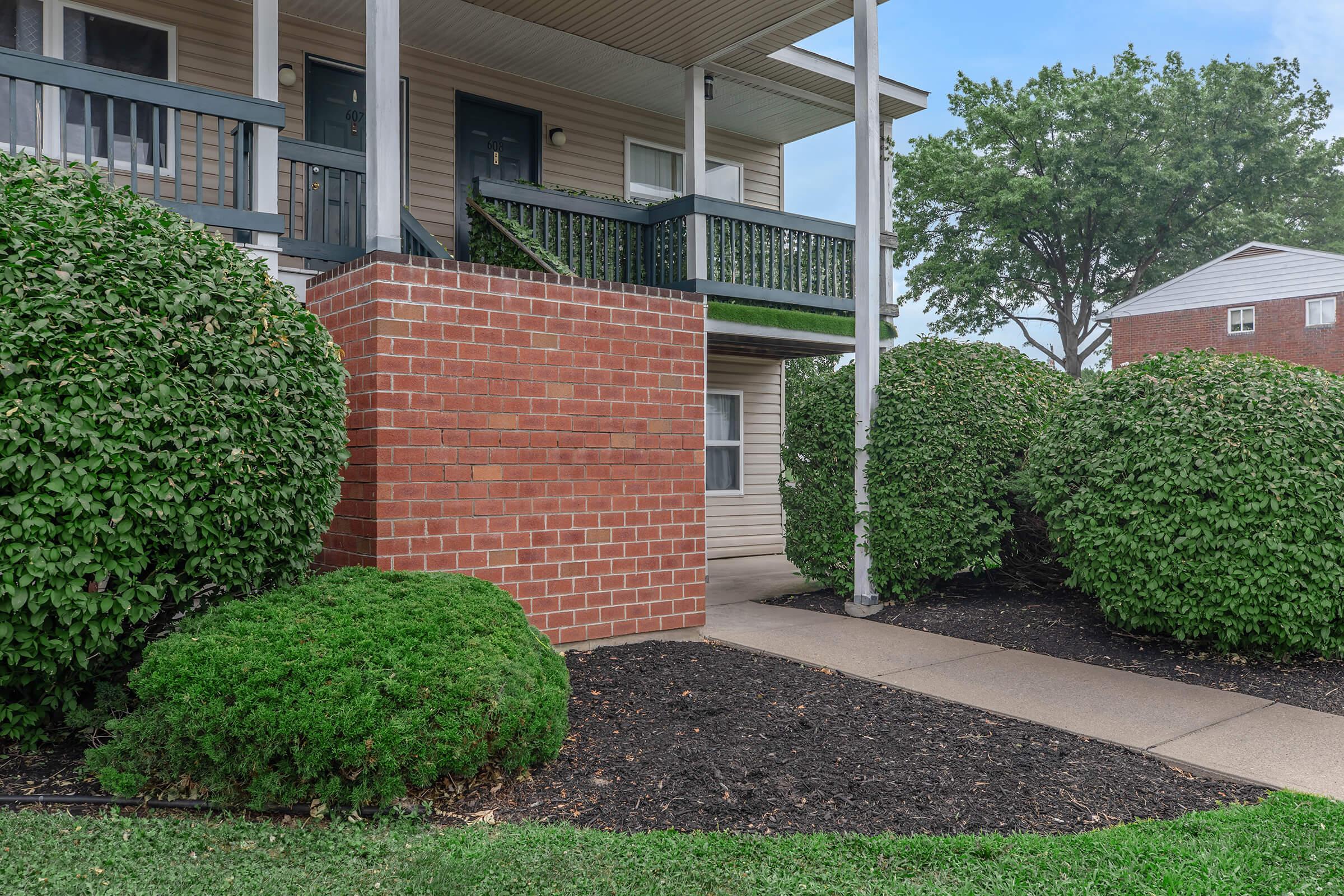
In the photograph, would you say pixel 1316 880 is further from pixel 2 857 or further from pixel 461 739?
pixel 2 857

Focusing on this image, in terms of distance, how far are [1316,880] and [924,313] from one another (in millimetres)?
28633

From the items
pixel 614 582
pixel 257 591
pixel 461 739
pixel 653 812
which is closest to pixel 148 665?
pixel 257 591

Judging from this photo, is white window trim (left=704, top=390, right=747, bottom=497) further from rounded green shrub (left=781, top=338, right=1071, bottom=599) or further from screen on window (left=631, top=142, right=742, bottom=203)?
rounded green shrub (left=781, top=338, right=1071, bottom=599)

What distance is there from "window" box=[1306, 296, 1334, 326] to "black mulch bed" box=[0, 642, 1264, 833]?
23.9m

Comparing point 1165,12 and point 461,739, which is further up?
point 1165,12

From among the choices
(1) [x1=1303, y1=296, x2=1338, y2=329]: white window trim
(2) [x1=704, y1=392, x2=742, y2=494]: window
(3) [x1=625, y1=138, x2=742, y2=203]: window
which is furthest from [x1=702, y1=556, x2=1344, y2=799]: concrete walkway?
(1) [x1=1303, y1=296, x2=1338, y2=329]: white window trim

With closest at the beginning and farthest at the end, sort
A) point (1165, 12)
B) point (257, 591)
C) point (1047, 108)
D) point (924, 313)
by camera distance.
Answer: point (257, 591)
point (1047, 108)
point (924, 313)
point (1165, 12)

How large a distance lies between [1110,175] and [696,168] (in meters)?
21.9

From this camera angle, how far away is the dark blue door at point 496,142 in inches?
362

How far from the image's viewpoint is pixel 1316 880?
8.84 feet

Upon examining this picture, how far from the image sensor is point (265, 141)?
5.81 m

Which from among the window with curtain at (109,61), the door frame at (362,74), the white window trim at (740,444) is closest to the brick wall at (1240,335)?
the white window trim at (740,444)

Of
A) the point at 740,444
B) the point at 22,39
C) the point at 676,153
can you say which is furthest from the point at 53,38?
the point at 740,444

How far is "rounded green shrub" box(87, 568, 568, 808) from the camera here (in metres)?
3.08
